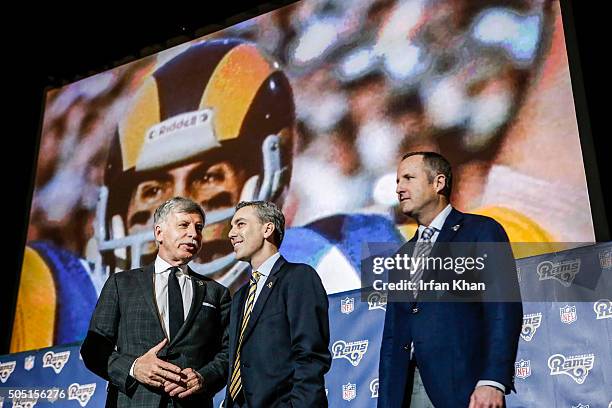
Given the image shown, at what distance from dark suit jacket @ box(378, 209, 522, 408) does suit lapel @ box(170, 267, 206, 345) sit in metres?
0.73

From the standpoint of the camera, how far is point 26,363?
17.3 feet

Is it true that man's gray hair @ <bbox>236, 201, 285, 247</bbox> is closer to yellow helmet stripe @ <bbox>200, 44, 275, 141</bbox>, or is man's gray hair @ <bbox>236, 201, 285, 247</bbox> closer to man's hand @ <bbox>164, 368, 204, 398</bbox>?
man's hand @ <bbox>164, 368, 204, 398</bbox>

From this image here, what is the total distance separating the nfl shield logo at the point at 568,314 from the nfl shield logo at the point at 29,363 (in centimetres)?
367

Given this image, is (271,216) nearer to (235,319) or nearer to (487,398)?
(235,319)

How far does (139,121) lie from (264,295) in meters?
3.70

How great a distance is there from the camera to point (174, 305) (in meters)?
2.83

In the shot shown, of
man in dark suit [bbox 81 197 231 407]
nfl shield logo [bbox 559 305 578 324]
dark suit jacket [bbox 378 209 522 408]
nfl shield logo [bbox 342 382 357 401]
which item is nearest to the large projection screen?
nfl shield logo [bbox 559 305 578 324]

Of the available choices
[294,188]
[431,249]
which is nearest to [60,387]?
[294,188]

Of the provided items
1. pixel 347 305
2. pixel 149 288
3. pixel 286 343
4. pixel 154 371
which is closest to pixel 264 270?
pixel 286 343

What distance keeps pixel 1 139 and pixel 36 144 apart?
1.14ft

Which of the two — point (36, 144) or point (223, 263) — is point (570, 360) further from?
point (36, 144)

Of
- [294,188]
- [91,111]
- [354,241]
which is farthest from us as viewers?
[91,111]

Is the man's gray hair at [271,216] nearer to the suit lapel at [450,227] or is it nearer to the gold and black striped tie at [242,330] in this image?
the gold and black striped tie at [242,330]

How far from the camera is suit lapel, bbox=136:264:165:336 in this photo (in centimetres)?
278
